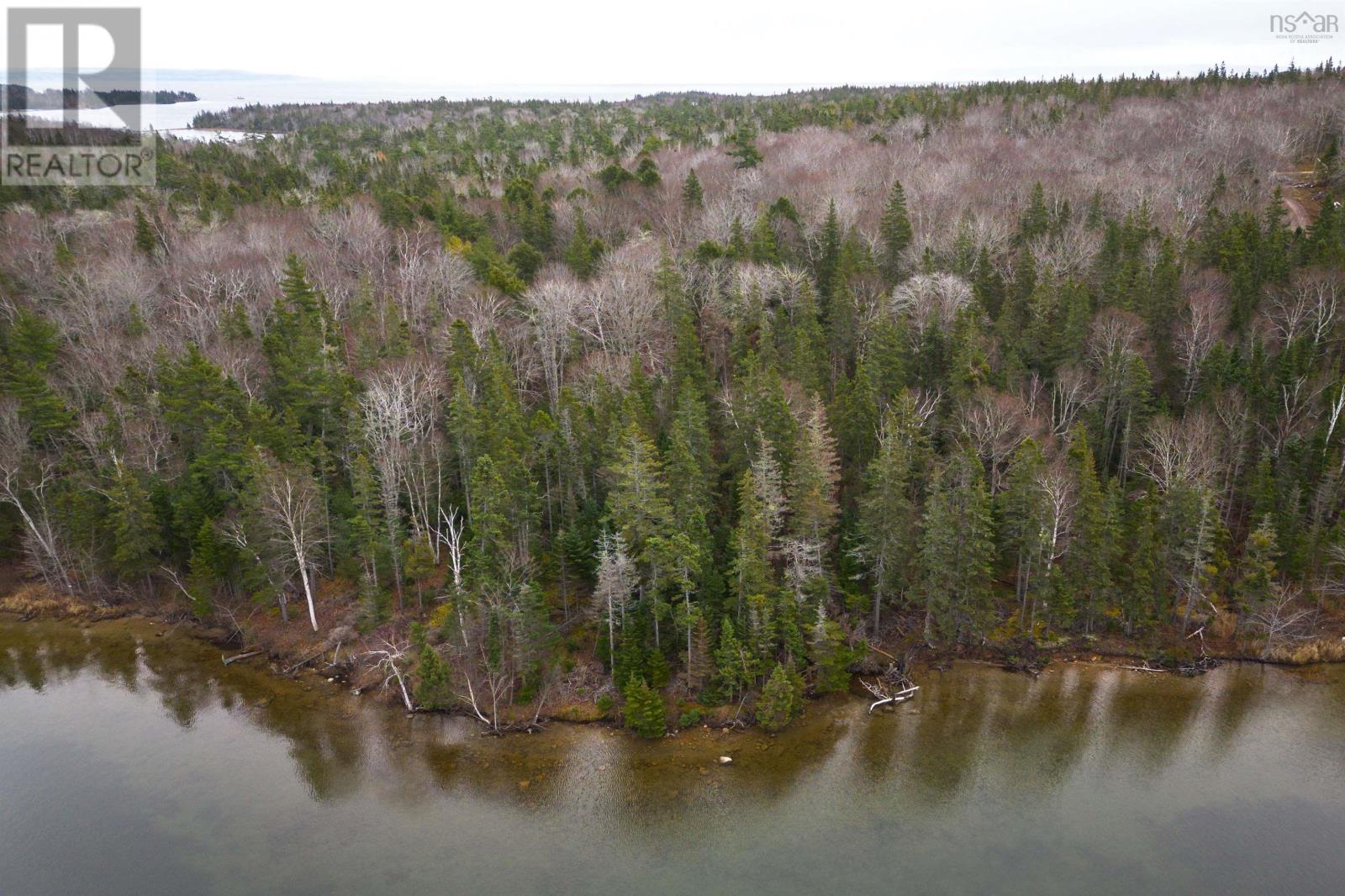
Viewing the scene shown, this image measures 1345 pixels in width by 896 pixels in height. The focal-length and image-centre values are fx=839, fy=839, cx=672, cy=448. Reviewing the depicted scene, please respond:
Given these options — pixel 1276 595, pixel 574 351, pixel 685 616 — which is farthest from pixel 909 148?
pixel 685 616

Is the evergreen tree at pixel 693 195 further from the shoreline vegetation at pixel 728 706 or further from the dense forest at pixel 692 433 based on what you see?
the shoreline vegetation at pixel 728 706

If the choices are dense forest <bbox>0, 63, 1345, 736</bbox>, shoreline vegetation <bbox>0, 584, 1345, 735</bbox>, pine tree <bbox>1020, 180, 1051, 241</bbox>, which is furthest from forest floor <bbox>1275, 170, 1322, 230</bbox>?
shoreline vegetation <bbox>0, 584, 1345, 735</bbox>

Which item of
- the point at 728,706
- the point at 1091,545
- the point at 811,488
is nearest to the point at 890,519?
the point at 811,488

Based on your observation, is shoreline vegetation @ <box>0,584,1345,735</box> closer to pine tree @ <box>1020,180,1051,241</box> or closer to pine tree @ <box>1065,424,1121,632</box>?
pine tree @ <box>1065,424,1121,632</box>

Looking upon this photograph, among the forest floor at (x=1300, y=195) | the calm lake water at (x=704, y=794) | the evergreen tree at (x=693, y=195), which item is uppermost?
the forest floor at (x=1300, y=195)

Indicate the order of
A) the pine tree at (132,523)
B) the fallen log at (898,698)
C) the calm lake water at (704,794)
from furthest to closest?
the pine tree at (132,523) < the fallen log at (898,698) < the calm lake water at (704,794)

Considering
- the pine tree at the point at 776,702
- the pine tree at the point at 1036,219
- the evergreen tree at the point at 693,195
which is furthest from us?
the evergreen tree at the point at 693,195

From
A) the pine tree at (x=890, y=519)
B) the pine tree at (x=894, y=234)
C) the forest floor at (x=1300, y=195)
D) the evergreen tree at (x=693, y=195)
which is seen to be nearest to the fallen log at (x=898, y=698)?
the pine tree at (x=890, y=519)

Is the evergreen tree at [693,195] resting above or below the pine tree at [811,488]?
above
